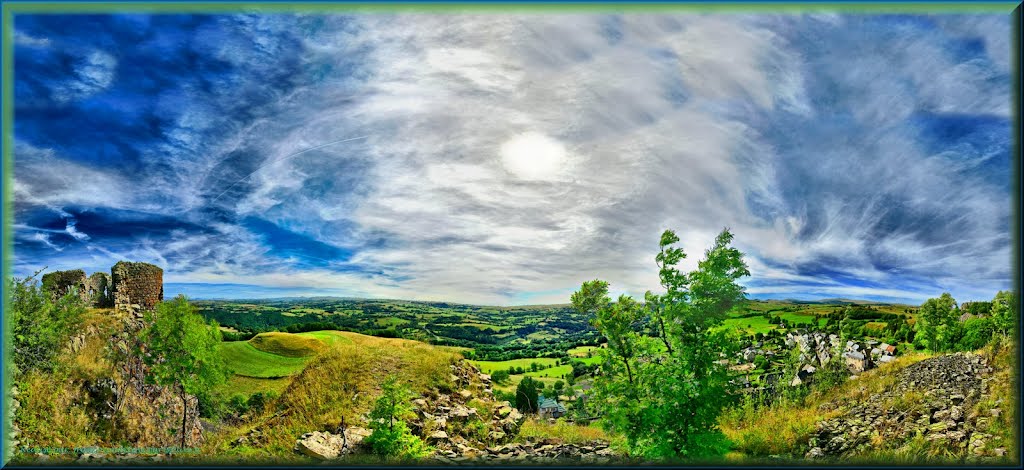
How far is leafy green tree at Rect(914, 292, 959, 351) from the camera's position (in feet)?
17.2

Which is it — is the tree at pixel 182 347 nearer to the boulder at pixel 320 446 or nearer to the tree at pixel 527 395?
the boulder at pixel 320 446

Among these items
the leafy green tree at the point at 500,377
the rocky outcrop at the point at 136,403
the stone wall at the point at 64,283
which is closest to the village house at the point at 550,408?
the leafy green tree at the point at 500,377

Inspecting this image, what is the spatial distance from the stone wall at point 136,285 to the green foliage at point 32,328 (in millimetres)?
644

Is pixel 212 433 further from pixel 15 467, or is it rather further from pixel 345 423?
pixel 345 423

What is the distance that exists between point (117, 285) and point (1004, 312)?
1154cm

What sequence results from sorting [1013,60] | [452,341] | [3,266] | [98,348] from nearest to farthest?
[1013,60] → [3,266] → [98,348] → [452,341]

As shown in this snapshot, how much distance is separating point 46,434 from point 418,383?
4332 millimetres

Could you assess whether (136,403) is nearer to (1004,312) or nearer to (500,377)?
(500,377)

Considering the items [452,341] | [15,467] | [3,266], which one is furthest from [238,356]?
[452,341]

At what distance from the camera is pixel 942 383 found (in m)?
5.48

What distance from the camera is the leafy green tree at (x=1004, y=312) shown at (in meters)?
4.72

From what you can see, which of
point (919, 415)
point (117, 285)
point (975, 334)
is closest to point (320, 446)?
point (117, 285)

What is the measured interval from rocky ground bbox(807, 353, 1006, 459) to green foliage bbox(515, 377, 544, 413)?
10.8ft

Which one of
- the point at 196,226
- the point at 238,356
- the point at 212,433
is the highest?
the point at 196,226
